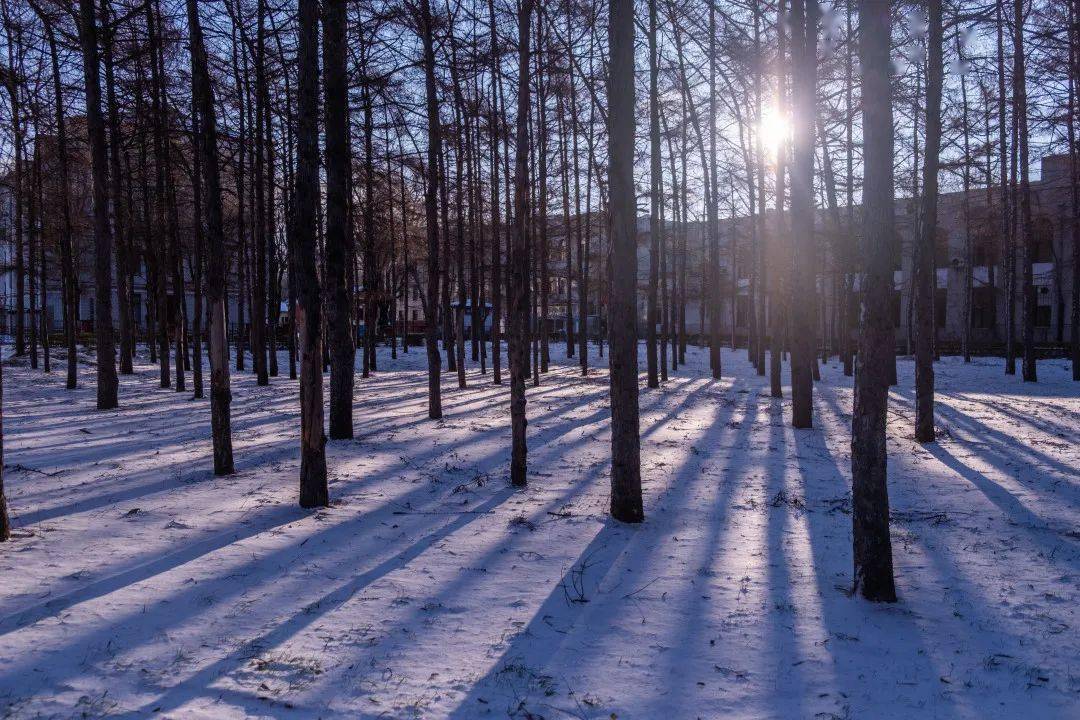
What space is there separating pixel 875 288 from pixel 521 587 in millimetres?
3240

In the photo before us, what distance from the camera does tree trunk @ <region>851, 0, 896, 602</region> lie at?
4.43 metres

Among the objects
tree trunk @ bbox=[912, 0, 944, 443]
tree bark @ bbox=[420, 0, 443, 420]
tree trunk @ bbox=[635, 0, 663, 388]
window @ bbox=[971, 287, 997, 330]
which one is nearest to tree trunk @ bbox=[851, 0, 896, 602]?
tree trunk @ bbox=[912, 0, 944, 443]

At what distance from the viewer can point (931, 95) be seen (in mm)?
10562

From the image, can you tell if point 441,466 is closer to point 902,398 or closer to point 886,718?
point 886,718

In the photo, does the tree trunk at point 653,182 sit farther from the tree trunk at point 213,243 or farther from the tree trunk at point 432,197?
the tree trunk at point 213,243

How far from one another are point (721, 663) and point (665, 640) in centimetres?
38

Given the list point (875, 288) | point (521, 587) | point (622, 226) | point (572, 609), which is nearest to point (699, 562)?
point (572, 609)

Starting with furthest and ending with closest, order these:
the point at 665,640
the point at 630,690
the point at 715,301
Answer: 1. the point at 715,301
2. the point at 665,640
3. the point at 630,690

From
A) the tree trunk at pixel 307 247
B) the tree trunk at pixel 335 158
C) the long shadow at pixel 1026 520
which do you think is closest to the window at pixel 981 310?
the long shadow at pixel 1026 520

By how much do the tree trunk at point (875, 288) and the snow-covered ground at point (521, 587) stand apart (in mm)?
729

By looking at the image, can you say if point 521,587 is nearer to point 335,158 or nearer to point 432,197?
point 335,158

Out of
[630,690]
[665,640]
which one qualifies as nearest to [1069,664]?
[665,640]

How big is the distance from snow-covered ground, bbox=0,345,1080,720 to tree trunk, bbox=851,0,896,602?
2.39 ft

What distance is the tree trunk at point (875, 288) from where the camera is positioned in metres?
4.43
